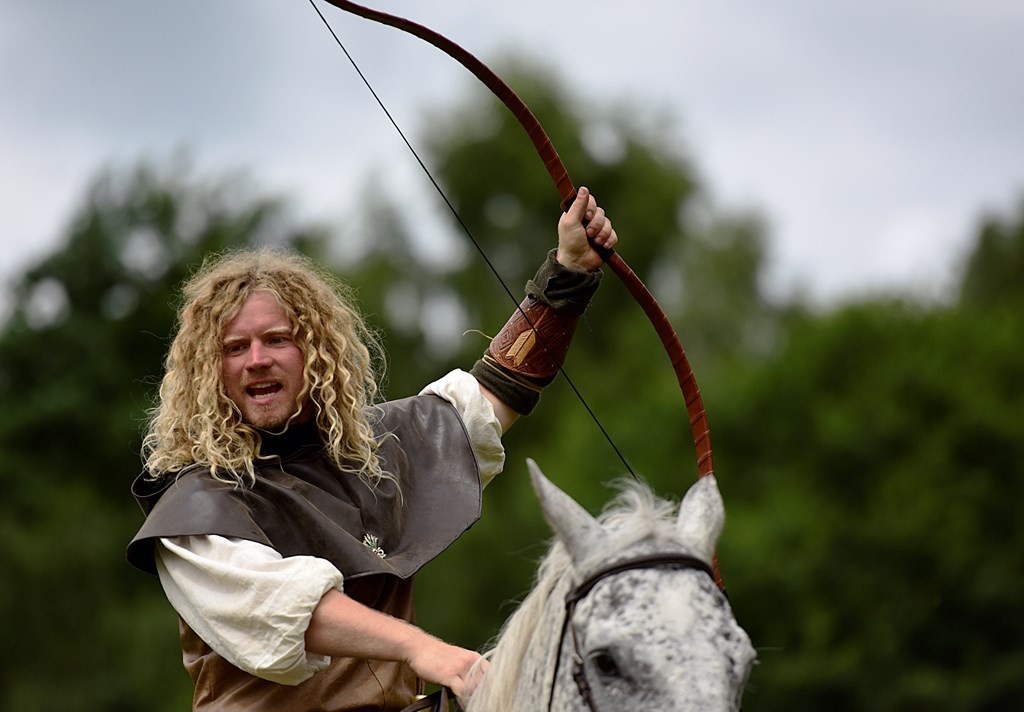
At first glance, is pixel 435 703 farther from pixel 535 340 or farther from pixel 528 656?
pixel 535 340

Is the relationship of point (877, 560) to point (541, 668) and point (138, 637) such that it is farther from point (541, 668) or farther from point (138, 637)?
point (541, 668)

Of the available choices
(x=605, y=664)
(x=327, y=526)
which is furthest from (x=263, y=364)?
(x=605, y=664)

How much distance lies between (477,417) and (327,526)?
35.7 inches

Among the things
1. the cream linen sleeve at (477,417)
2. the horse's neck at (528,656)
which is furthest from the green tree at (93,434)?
the horse's neck at (528,656)

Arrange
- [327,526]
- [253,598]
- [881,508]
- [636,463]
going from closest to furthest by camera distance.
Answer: [253,598] → [327,526] → [881,508] → [636,463]

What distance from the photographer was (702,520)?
3.35 meters

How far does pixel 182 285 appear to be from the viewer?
195 inches

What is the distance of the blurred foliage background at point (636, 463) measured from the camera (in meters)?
25.4

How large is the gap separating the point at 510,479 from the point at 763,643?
6.34 meters

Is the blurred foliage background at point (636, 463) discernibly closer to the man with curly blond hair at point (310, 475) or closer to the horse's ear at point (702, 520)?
the man with curly blond hair at point (310, 475)

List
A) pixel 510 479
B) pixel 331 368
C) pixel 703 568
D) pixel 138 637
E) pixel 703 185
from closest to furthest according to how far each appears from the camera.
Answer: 1. pixel 703 568
2. pixel 331 368
3. pixel 138 637
4. pixel 510 479
5. pixel 703 185

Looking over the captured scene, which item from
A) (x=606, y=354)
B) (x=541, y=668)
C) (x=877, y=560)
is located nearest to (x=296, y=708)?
(x=541, y=668)

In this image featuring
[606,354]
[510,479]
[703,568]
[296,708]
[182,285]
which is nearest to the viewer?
[703,568]

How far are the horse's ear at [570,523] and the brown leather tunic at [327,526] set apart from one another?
96cm
